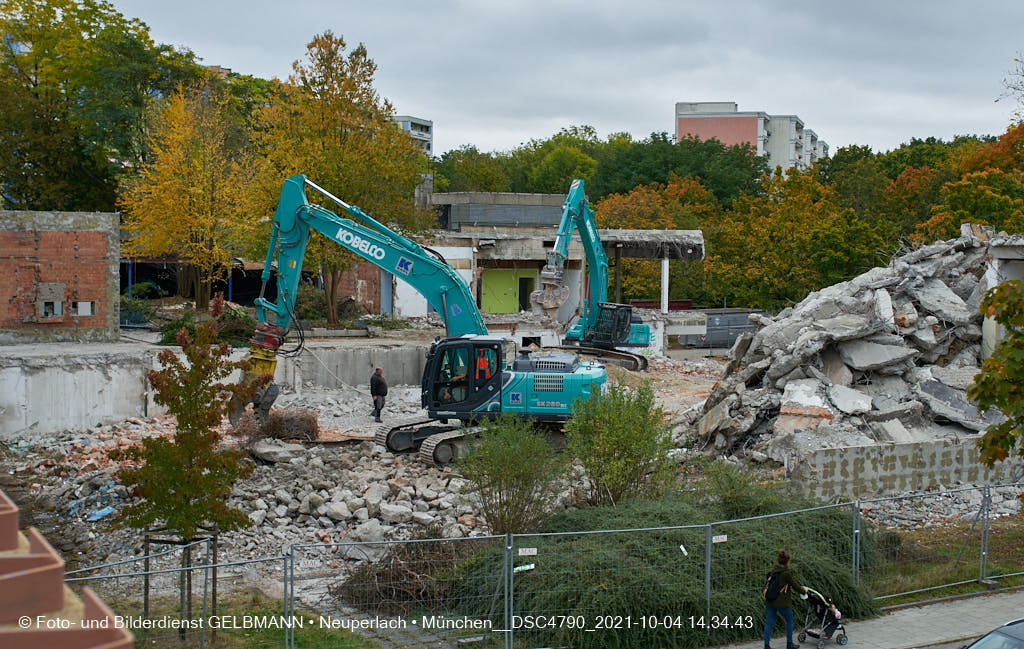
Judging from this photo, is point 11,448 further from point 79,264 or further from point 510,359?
point 510,359

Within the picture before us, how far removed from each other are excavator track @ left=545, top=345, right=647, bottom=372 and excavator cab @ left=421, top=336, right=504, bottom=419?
45.2 ft

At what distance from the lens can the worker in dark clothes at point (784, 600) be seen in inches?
408

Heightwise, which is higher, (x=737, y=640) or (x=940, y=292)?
(x=940, y=292)

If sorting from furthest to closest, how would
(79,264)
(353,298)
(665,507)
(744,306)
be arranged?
(744,306), (353,298), (79,264), (665,507)

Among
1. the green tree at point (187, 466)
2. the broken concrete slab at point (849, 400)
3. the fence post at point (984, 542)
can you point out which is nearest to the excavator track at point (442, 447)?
the green tree at point (187, 466)

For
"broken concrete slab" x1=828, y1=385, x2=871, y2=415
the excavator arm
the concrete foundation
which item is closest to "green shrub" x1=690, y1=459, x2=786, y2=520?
"broken concrete slab" x1=828, y1=385, x2=871, y2=415

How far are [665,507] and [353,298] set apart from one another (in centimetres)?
3155

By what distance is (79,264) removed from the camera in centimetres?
2703

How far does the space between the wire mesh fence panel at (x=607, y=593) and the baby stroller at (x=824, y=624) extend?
1.21 meters

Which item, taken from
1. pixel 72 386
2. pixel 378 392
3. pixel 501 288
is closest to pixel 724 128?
pixel 501 288

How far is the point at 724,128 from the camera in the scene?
314ft

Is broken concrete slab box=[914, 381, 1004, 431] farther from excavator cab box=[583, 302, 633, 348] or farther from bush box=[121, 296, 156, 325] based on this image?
bush box=[121, 296, 156, 325]

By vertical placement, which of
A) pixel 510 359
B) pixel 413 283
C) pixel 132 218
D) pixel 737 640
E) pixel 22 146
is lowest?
pixel 737 640

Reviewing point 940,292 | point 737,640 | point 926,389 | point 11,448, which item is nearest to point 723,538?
point 737,640
